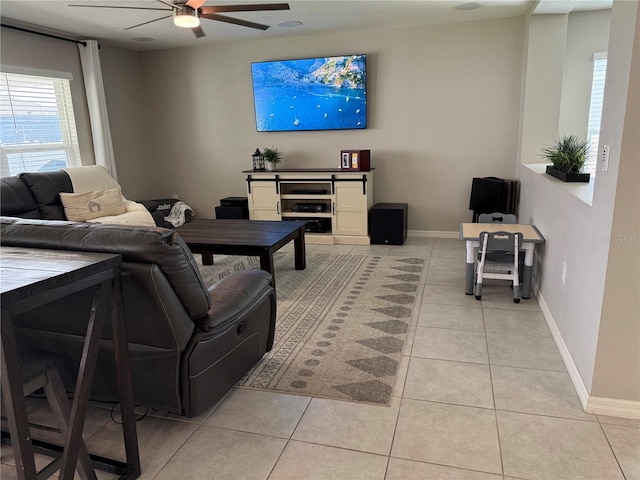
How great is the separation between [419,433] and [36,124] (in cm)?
492

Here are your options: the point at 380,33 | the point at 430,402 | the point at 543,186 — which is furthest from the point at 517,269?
the point at 380,33

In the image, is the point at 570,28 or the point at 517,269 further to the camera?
the point at 570,28

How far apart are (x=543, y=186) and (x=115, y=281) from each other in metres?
3.16

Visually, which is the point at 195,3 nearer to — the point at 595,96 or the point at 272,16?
the point at 272,16

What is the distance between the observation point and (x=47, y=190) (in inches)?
166

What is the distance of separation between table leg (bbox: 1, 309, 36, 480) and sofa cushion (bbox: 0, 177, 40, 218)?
3249mm

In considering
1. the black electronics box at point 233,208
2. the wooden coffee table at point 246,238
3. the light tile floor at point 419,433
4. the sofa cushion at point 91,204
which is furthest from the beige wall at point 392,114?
the light tile floor at point 419,433

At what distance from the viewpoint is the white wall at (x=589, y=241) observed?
179cm

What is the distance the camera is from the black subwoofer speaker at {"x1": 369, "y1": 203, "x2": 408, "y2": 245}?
4.98 meters

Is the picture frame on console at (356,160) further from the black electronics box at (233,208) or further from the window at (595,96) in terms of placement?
the window at (595,96)

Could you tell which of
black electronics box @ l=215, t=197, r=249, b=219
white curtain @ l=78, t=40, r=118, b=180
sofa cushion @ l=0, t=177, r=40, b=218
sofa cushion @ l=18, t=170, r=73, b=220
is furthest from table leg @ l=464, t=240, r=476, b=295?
white curtain @ l=78, t=40, r=118, b=180

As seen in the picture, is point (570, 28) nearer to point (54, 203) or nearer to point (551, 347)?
point (551, 347)

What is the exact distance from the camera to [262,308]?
2.32 meters

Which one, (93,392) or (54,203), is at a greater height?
(54,203)
